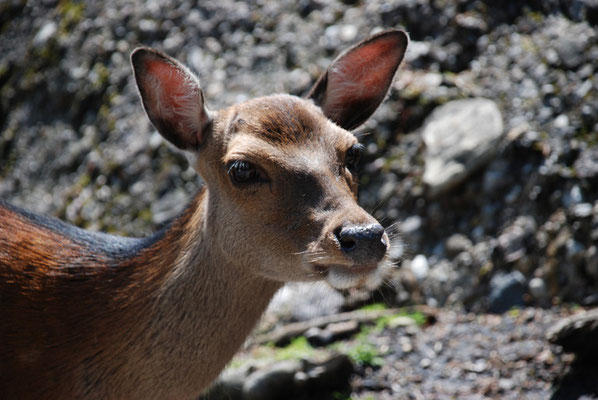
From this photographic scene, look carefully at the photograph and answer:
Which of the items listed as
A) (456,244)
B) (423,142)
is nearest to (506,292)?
(456,244)

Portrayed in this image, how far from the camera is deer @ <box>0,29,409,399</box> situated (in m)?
4.27

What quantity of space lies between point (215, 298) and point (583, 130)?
13.3 feet

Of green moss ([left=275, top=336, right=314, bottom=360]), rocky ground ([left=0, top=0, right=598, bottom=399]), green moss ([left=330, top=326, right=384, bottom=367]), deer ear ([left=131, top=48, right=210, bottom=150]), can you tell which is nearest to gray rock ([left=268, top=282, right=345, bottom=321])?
rocky ground ([left=0, top=0, right=598, bottom=399])

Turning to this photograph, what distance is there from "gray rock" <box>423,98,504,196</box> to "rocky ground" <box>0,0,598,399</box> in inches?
0.6

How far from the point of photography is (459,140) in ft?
23.6

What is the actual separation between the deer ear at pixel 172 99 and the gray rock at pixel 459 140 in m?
3.17

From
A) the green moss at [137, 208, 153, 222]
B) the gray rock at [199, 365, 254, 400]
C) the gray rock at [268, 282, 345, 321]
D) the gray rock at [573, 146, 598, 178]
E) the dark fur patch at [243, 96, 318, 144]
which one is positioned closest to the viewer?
the dark fur patch at [243, 96, 318, 144]

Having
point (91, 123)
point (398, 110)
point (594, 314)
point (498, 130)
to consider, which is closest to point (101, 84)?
point (91, 123)

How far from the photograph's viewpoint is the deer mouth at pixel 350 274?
3980mm

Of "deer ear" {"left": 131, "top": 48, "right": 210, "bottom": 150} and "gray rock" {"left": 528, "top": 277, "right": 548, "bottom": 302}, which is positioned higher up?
"deer ear" {"left": 131, "top": 48, "right": 210, "bottom": 150}

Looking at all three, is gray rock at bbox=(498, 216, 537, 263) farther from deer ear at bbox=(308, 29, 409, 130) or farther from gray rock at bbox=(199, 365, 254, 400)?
gray rock at bbox=(199, 365, 254, 400)

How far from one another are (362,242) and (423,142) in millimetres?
3938

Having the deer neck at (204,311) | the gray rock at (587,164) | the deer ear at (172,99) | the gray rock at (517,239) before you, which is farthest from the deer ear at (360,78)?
the gray rock at (587,164)

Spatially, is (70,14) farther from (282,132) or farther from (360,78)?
(282,132)
